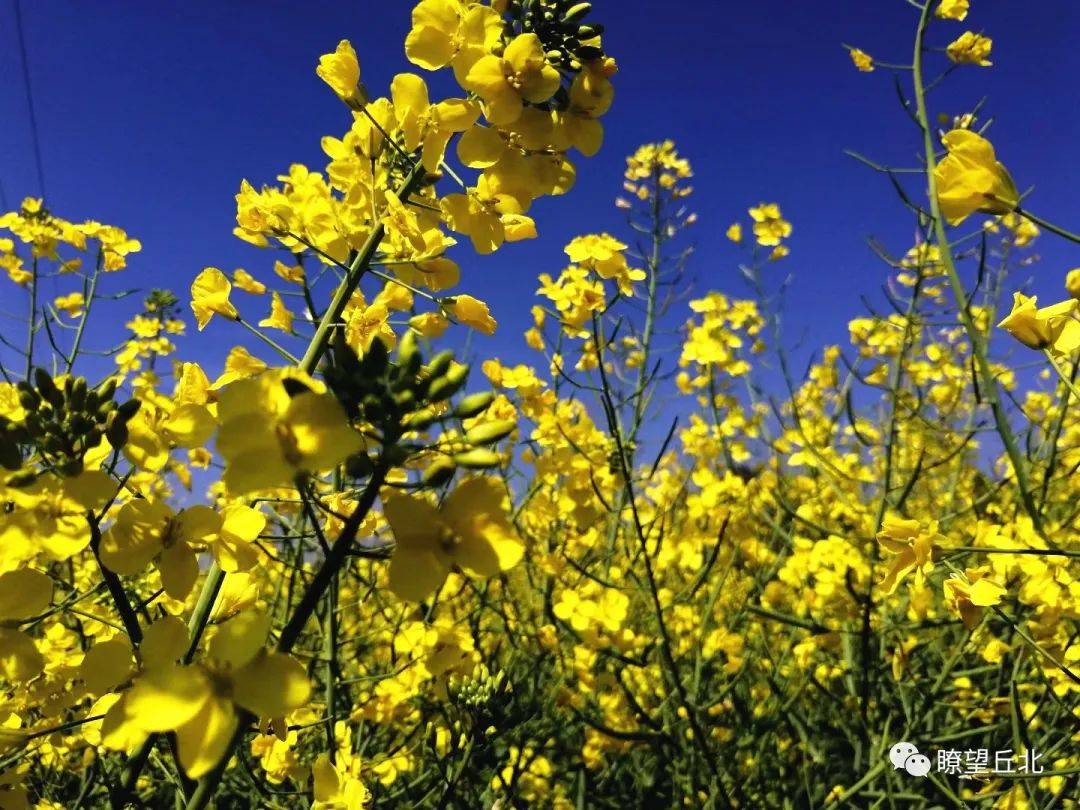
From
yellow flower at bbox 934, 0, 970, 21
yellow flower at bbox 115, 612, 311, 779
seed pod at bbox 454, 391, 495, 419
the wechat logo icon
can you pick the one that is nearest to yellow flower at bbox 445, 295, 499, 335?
seed pod at bbox 454, 391, 495, 419

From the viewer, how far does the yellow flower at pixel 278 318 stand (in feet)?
4.45

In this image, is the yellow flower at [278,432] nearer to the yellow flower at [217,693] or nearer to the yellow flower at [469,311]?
the yellow flower at [217,693]

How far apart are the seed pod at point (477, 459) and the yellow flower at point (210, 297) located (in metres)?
0.78

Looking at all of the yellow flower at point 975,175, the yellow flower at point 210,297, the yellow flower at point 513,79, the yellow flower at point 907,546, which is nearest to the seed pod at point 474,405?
the yellow flower at point 513,79

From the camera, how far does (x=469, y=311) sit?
1282 mm

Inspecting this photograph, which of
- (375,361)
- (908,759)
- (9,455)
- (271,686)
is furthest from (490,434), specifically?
(908,759)

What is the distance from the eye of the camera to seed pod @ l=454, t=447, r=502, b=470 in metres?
0.72

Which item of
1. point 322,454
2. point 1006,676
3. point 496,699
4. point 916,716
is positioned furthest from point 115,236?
point 1006,676

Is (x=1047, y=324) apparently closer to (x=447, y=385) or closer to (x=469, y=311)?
(x=469, y=311)

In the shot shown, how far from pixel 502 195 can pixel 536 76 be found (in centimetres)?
21

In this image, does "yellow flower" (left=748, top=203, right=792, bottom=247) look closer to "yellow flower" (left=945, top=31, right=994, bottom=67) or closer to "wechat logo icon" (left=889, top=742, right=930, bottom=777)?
"yellow flower" (left=945, top=31, right=994, bottom=67)

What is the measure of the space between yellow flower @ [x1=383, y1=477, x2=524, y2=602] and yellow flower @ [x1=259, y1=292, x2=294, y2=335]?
0.77 m

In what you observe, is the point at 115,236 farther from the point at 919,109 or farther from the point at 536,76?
the point at 919,109

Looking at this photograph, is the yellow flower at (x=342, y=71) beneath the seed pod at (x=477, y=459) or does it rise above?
above
